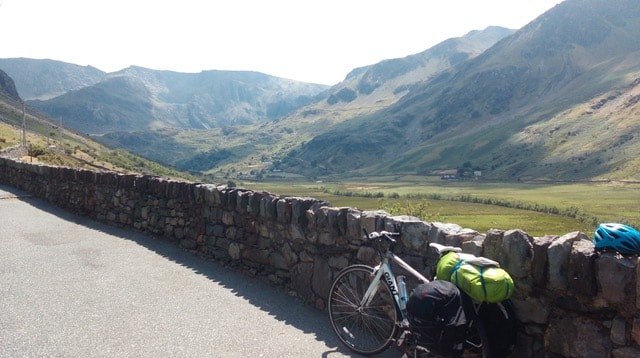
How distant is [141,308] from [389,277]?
4560 mm

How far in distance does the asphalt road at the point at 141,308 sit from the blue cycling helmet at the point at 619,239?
127 inches

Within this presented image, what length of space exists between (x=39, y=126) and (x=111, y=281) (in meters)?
167

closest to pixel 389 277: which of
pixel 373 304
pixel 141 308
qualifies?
pixel 373 304

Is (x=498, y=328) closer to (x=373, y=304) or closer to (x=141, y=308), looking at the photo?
(x=373, y=304)

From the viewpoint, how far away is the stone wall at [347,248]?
4531mm

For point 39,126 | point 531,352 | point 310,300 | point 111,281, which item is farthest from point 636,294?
point 39,126

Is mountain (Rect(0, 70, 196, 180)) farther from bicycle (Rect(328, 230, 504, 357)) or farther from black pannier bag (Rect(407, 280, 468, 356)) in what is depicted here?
black pannier bag (Rect(407, 280, 468, 356))

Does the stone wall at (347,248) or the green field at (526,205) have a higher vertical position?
the stone wall at (347,248)

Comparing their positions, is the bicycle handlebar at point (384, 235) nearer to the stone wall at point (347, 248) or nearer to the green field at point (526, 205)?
the stone wall at point (347, 248)

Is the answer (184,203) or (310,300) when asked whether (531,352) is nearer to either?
(310,300)

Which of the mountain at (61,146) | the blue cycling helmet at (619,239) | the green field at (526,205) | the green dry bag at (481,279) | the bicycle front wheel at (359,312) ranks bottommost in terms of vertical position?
the green field at (526,205)

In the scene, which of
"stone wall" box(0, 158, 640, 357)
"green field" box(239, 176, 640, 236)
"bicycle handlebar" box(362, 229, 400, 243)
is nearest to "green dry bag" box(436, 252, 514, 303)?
"stone wall" box(0, 158, 640, 357)

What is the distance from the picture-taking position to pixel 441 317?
188 inches

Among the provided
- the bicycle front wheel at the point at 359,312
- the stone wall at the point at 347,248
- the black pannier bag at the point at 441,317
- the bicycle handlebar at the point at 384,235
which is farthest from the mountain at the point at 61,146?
the black pannier bag at the point at 441,317
